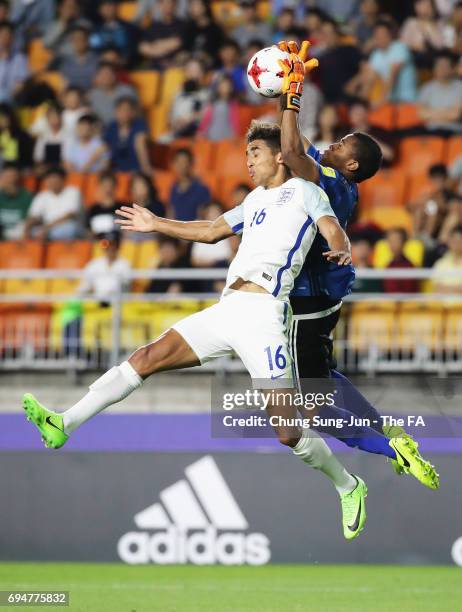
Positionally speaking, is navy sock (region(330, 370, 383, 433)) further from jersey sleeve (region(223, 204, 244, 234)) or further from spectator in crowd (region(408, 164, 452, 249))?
spectator in crowd (region(408, 164, 452, 249))

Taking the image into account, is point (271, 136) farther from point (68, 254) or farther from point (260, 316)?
point (68, 254)

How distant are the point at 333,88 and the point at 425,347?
5.06 m

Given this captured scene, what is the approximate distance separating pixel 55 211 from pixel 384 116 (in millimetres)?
4138

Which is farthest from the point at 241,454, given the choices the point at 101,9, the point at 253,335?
the point at 101,9

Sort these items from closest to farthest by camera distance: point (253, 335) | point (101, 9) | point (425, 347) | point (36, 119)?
1. point (253, 335)
2. point (425, 347)
3. point (36, 119)
4. point (101, 9)

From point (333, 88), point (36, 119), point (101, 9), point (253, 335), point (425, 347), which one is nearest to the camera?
point (253, 335)

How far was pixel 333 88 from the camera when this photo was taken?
17438 mm

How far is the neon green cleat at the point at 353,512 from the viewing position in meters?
9.45

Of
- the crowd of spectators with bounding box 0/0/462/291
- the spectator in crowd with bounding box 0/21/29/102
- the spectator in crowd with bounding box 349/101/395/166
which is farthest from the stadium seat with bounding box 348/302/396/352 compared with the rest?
the spectator in crowd with bounding box 0/21/29/102

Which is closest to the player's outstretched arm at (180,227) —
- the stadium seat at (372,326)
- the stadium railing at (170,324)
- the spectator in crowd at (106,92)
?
the stadium railing at (170,324)

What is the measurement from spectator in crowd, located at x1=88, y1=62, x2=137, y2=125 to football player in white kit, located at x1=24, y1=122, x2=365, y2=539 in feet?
30.0

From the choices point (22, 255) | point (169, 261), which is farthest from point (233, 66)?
point (169, 261)

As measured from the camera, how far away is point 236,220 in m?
9.49

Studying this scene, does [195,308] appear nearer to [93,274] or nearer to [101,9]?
[93,274]
